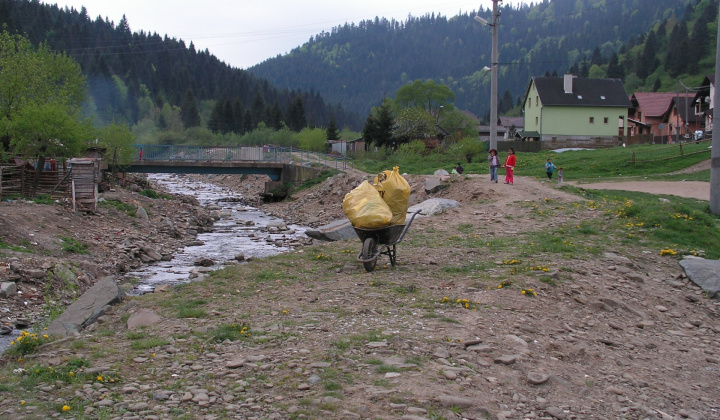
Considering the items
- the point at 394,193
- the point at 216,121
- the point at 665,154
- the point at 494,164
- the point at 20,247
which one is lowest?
the point at 20,247

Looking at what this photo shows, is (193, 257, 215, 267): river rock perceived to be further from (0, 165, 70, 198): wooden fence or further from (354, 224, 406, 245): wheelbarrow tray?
(0, 165, 70, 198): wooden fence

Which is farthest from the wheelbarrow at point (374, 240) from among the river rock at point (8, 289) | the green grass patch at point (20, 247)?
the green grass patch at point (20, 247)

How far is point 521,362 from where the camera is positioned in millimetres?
6773

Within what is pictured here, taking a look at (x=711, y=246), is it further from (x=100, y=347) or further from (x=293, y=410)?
(x=100, y=347)

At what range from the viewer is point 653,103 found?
288 feet

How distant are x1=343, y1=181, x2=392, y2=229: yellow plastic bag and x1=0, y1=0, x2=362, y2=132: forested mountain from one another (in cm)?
9402

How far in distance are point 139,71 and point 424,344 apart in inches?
5893

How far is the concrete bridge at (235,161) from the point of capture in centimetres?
4703

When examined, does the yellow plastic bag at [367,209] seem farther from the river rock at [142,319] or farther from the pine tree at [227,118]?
the pine tree at [227,118]

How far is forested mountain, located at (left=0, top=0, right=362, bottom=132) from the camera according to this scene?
11879cm

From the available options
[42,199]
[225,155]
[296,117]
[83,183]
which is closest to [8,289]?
[83,183]

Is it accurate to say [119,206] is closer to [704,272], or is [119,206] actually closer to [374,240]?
[374,240]

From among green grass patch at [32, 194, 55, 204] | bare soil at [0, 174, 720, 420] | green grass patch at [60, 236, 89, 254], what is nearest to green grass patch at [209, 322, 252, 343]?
bare soil at [0, 174, 720, 420]

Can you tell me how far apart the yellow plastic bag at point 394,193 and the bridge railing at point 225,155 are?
118ft
